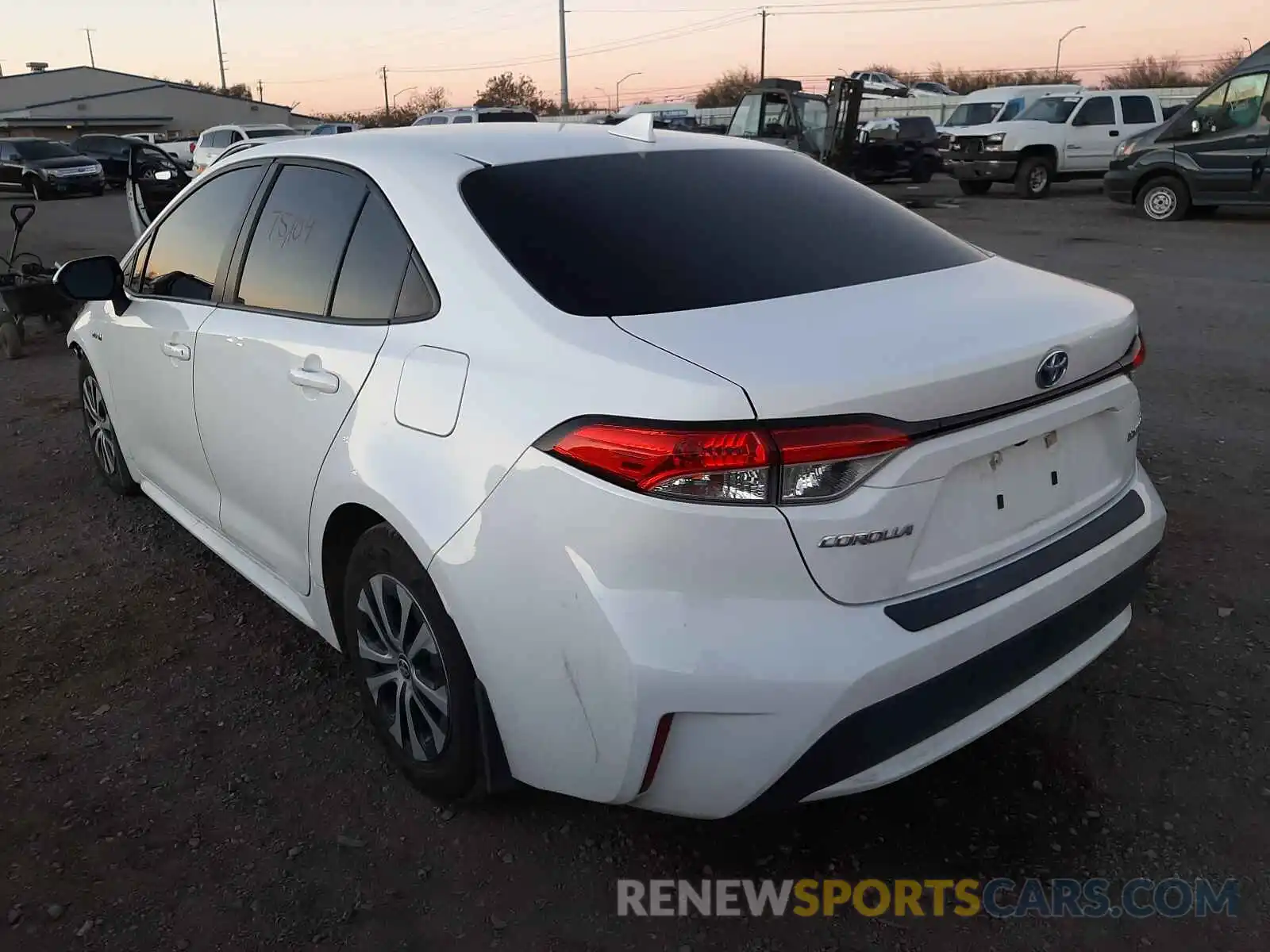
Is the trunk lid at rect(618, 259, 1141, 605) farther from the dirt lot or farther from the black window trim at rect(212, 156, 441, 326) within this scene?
the dirt lot

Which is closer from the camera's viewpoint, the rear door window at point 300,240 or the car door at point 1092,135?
the rear door window at point 300,240

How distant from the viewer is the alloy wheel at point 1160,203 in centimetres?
1464

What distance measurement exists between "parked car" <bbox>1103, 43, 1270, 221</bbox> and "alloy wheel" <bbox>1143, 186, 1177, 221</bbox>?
0.04 feet

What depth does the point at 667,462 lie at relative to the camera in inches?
75.4

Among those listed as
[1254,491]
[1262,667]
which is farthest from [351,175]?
[1254,491]

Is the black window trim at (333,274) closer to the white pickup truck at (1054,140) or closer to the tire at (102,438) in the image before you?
the tire at (102,438)

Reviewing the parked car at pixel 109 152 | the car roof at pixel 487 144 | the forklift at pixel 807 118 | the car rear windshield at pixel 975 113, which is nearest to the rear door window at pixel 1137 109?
the car rear windshield at pixel 975 113

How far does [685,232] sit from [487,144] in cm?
72

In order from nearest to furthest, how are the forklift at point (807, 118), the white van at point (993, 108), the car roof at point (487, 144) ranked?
1. the car roof at point (487, 144)
2. the forklift at point (807, 118)
3. the white van at point (993, 108)

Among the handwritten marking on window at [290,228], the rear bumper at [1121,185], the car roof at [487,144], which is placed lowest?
the rear bumper at [1121,185]

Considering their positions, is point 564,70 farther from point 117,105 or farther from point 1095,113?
point 117,105

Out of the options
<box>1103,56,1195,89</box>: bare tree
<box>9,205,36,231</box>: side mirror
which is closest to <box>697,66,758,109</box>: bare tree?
<box>1103,56,1195,89</box>: bare tree

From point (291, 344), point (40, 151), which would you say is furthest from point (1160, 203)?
point (40, 151)

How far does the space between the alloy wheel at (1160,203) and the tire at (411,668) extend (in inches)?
596
